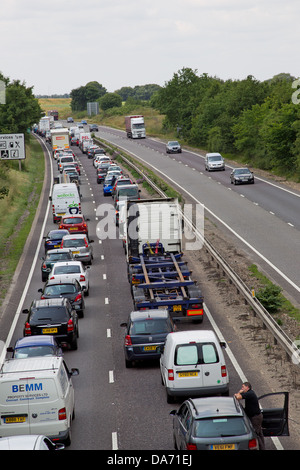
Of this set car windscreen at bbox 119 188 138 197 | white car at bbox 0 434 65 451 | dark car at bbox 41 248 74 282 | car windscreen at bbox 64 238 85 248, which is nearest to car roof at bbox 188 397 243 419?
white car at bbox 0 434 65 451

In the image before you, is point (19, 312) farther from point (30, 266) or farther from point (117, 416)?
point (117, 416)

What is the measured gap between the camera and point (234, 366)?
68.5 feet

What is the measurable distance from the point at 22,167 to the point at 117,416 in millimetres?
69590

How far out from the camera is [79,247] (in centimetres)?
3684

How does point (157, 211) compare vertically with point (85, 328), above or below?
above

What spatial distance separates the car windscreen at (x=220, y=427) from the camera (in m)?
13.1

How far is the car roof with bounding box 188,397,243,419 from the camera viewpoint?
1341 cm

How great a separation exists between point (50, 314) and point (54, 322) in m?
0.34

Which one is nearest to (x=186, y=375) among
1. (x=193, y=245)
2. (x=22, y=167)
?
(x=193, y=245)

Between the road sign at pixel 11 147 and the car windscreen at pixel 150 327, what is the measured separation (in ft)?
89.4

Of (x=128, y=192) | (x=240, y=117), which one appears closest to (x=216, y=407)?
(x=128, y=192)

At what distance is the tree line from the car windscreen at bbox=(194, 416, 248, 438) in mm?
51170

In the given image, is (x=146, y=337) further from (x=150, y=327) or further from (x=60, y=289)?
(x=60, y=289)

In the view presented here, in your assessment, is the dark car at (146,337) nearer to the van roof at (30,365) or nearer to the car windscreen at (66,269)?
the van roof at (30,365)
